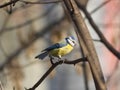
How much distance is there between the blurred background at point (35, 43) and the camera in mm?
1780

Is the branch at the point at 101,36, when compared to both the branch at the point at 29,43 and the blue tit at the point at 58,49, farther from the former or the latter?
the blue tit at the point at 58,49

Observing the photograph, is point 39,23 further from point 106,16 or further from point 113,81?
point 113,81

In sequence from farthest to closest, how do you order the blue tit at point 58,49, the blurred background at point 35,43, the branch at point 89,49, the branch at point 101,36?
the branch at point 101,36 < the blurred background at point 35,43 < the blue tit at point 58,49 < the branch at point 89,49

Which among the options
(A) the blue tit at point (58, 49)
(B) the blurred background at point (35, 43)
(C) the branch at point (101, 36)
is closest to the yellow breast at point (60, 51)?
(A) the blue tit at point (58, 49)

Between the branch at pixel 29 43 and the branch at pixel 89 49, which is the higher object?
the branch at pixel 29 43

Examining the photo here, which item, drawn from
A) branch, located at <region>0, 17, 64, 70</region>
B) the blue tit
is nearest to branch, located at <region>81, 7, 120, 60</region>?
branch, located at <region>0, 17, 64, 70</region>

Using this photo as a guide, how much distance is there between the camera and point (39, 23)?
1.84m

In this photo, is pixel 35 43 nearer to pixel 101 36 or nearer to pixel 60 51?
pixel 101 36

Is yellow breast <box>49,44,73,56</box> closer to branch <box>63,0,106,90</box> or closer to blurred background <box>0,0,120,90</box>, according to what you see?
branch <box>63,0,106,90</box>

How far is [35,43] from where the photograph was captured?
1.83m

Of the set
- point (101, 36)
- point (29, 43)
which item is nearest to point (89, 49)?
point (29, 43)

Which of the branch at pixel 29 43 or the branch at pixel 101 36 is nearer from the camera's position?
the branch at pixel 29 43

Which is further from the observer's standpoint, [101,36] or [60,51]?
[101,36]

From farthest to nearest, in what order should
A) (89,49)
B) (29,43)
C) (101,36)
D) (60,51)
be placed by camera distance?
1. (101,36)
2. (29,43)
3. (60,51)
4. (89,49)
